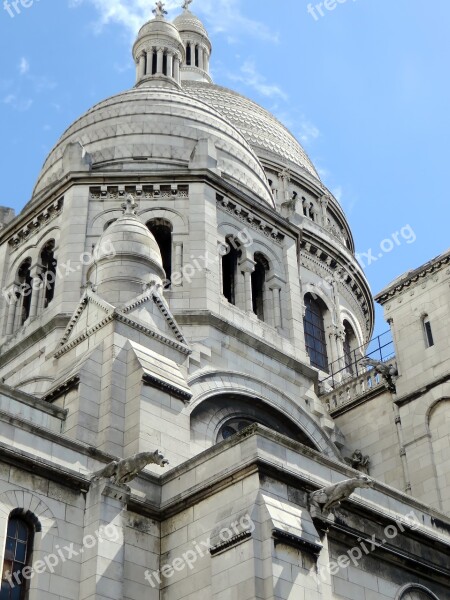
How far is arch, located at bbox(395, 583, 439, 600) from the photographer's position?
22336 mm

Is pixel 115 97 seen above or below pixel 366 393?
above

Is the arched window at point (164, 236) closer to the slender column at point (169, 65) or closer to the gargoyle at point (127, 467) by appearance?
the slender column at point (169, 65)

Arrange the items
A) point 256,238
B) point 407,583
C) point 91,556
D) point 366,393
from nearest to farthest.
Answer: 1. point 91,556
2. point 407,583
3. point 366,393
4. point 256,238

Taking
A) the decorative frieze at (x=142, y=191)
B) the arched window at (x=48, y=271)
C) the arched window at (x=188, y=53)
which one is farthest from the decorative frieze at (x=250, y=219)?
the arched window at (x=188, y=53)

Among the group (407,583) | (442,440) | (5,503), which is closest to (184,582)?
(5,503)

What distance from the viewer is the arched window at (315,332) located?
42938mm

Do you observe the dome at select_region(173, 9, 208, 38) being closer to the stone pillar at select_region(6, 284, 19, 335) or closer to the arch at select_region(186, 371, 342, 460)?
the stone pillar at select_region(6, 284, 19, 335)

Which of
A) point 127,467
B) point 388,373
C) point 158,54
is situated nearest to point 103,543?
point 127,467

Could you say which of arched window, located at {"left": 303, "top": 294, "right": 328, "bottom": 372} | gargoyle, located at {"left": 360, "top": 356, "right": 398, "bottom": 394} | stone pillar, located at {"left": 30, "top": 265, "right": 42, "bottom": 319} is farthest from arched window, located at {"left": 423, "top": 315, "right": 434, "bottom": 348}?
stone pillar, located at {"left": 30, "top": 265, "right": 42, "bottom": 319}

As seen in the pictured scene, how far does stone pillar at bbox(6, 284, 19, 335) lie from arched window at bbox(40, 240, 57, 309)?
4.44 ft

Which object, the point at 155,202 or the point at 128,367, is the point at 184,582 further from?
the point at 155,202

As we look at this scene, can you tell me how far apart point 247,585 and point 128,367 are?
7.74 metres

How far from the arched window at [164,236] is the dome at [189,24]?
3743 cm

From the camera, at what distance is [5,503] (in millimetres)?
19641
